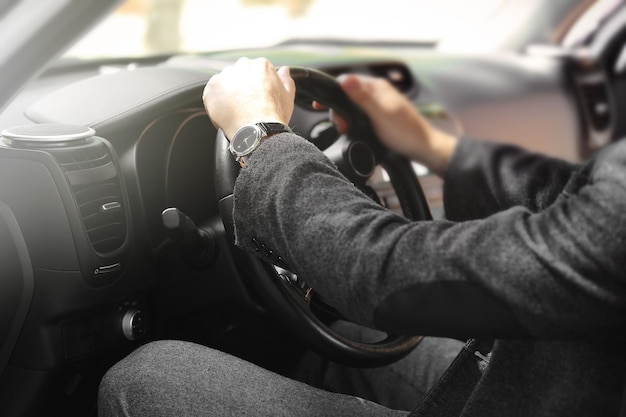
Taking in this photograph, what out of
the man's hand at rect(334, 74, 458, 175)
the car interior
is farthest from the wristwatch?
the man's hand at rect(334, 74, 458, 175)

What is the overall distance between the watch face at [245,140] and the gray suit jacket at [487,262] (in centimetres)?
2

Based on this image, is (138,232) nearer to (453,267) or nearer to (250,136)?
(250,136)

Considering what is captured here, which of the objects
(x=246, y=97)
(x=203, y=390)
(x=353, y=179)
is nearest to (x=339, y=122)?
(x=353, y=179)

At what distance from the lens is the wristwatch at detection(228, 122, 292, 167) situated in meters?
0.77

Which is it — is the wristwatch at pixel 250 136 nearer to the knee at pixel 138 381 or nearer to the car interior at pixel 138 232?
the car interior at pixel 138 232

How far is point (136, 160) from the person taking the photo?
3.59 feet

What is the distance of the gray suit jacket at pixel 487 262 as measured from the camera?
62cm

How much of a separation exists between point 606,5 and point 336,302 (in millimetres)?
1877

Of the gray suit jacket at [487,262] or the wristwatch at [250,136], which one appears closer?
the gray suit jacket at [487,262]

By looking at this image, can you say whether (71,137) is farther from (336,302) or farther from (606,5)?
(606,5)

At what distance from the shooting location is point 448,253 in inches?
26.0

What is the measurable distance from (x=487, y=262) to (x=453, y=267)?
31 millimetres

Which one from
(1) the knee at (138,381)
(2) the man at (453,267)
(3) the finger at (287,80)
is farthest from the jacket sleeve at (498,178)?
(1) the knee at (138,381)

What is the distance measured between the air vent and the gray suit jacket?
0.97 ft
